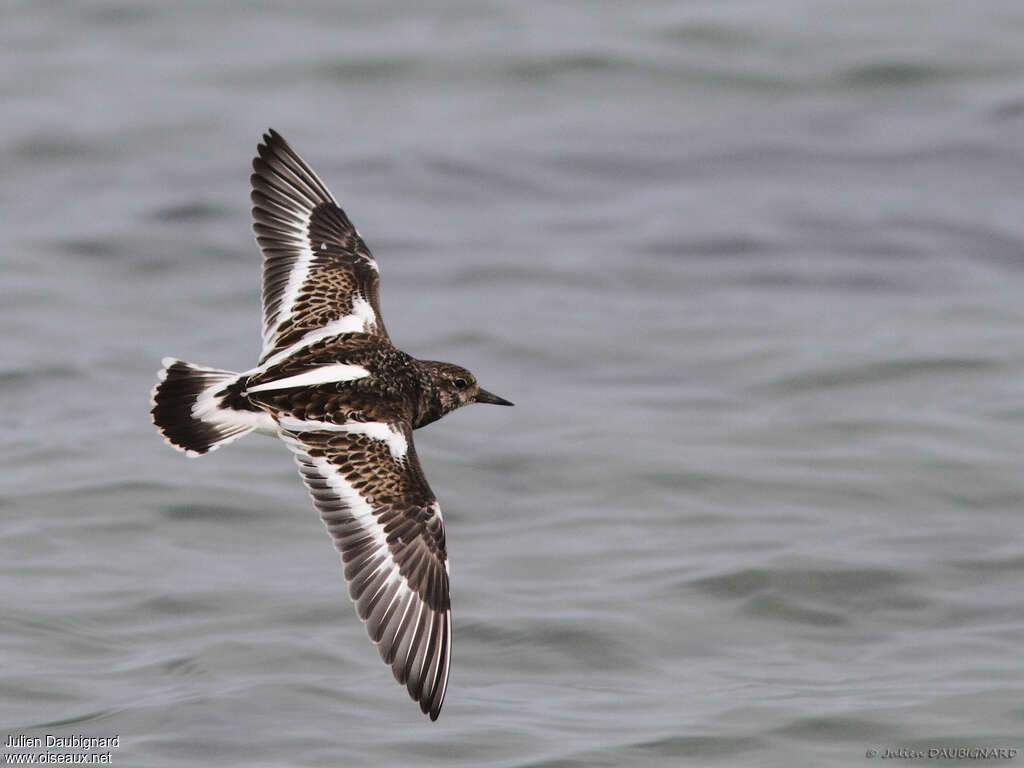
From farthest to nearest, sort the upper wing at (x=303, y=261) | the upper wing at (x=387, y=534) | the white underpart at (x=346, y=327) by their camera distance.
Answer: the upper wing at (x=303, y=261) → the white underpart at (x=346, y=327) → the upper wing at (x=387, y=534)

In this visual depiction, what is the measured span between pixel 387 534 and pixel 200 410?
0.67 m

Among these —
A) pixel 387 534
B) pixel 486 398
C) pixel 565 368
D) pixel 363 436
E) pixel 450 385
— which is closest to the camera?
pixel 387 534

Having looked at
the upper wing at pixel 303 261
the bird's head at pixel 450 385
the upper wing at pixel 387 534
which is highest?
the upper wing at pixel 303 261

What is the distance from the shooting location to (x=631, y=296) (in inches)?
358

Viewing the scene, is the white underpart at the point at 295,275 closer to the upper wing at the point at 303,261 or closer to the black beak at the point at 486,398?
the upper wing at the point at 303,261

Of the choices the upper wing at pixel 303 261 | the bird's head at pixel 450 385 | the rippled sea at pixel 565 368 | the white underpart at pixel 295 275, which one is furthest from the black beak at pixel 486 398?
the rippled sea at pixel 565 368

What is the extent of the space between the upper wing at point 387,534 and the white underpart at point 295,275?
678 mm

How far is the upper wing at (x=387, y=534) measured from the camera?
4.98 metres

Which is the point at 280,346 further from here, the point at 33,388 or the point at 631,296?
the point at 631,296

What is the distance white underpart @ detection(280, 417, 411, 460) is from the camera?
5.24 m

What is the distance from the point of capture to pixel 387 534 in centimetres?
513

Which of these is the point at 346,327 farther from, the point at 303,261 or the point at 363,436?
the point at 363,436

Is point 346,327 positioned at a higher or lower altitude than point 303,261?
lower

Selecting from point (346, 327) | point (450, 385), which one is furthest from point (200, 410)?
point (450, 385)
